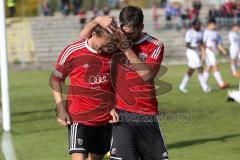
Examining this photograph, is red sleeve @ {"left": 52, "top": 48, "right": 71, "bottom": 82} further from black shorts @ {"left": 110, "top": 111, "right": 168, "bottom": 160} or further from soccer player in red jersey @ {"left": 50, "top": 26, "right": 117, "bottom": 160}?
black shorts @ {"left": 110, "top": 111, "right": 168, "bottom": 160}

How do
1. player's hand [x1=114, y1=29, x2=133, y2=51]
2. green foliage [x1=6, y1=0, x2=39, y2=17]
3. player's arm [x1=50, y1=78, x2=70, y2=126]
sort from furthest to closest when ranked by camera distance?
green foliage [x1=6, y1=0, x2=39, y2=17], player's arm [x1=50, y1=78, x2=70, y2=126], player's hand [x1=114, y1=29, x2=133, y2=51]

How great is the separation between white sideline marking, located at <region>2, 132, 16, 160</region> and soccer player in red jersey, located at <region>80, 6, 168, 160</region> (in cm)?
454

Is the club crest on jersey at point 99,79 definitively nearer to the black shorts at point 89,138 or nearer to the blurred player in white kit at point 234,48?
the black shorts at point 89,138

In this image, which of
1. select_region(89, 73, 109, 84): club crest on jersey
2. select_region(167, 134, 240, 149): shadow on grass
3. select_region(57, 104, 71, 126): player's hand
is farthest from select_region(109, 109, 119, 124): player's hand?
select_region(167, 134, 240, 149): shadow on grass

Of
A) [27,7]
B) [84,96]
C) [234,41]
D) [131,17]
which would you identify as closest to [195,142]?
[84,96]

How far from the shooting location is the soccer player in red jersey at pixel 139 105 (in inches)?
271

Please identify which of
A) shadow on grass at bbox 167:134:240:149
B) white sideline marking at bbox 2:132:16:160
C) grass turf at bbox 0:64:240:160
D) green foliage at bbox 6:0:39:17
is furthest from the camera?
green foliage at bbox 6:0:39:17

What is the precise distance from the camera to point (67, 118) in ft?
24.4

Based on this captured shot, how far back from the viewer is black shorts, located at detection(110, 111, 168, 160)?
6.98 meters

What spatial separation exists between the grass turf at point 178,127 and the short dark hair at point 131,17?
130 inches

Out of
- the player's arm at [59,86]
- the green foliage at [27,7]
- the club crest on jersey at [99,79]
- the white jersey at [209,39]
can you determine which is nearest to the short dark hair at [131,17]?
the club crest on jersey at [99,79]

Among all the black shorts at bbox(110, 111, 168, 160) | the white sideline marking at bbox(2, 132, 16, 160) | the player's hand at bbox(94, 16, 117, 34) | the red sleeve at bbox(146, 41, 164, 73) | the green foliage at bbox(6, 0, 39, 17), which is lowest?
the green foliage at bbox(6, 0, 39, 17)

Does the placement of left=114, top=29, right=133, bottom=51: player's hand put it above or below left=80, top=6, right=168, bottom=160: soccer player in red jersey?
above

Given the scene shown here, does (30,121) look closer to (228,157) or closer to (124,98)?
(228,157)
